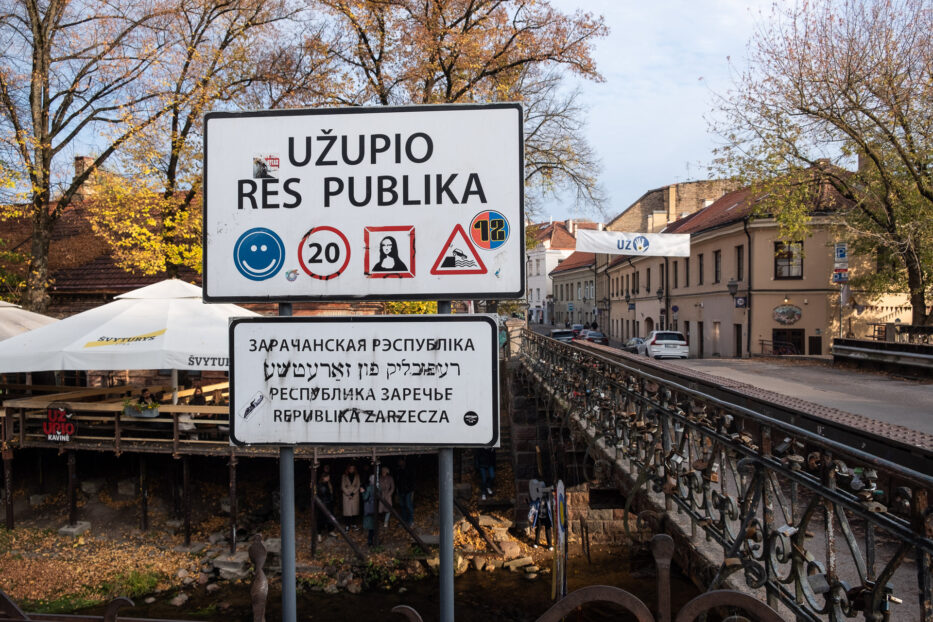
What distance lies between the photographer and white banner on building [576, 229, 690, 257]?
20.8 meters

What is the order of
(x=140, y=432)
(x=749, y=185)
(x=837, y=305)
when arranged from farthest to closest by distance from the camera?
(x=837, y=305), (x=749, y=185), (x=140, y=432)

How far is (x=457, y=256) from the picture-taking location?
2229 mm

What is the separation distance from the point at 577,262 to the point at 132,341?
5915cm

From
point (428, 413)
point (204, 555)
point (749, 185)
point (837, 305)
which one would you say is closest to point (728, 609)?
point (428, 413)

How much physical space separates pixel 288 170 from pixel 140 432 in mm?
15422

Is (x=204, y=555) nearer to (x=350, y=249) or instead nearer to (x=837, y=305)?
(x=350, y=249)

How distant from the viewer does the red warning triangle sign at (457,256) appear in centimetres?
221

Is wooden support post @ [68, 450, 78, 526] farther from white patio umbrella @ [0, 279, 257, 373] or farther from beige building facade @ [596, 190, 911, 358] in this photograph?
beige building facade @ [596, 190, 911, 358]

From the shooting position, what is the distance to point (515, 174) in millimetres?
2209

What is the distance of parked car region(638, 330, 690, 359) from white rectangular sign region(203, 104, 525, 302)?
91.0ft

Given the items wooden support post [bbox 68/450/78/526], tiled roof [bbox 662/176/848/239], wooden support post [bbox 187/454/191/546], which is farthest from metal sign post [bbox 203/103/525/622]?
tiled roof [bbox 662/176/848/239]

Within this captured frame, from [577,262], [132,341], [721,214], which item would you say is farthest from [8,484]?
[577,262]

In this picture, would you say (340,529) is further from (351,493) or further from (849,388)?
(849,388)

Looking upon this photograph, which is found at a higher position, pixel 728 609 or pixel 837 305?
pixel 837 305
